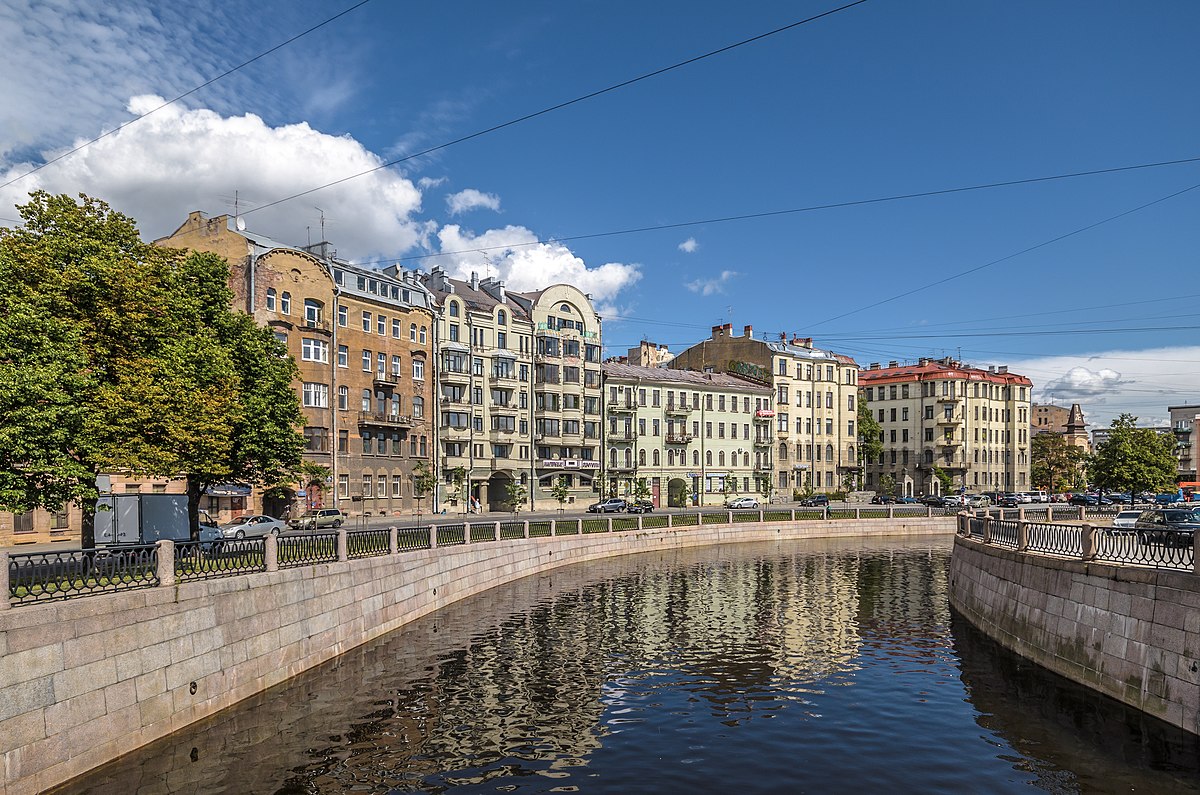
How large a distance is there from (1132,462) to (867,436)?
35434 mm

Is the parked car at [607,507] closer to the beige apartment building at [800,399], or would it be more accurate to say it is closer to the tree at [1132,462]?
the beige apartment building at [800,399]

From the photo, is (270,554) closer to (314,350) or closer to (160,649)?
(160,649)

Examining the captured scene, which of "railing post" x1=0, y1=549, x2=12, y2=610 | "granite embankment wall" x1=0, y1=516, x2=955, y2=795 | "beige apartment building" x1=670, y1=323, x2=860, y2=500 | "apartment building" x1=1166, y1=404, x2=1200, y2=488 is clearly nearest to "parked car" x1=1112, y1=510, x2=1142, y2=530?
"granite embankment wall" x1=0, y1=516, x2=955, y2=795

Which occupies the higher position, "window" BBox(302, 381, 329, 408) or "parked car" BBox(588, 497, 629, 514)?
"window" BBox(302, 381, 329, 408)

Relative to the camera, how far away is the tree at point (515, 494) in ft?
212

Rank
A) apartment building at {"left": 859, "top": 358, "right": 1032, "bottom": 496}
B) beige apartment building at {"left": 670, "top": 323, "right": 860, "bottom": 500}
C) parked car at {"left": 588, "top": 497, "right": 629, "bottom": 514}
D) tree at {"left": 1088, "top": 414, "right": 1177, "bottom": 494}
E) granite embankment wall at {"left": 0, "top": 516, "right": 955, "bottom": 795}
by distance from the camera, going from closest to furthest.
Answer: granite embankment wall at {"left": 0, "top": 516, "right": 955, "bottom": 795} → parked car at {"left": 588, "top": 497, "right": 629, "bottom": 514} → tree at {"left": 1088, "top": 414, "right": 1177, "bottom": 494} → beige apartment building at {"left": 670, "top": 323, "right": 860, "bottom": 500} → apartment building at {"left": 859, "top": 358, "right": 1032, "bottom": 496}

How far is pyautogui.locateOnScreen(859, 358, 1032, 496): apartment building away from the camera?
109 meters

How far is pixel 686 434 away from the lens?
87.4 meters

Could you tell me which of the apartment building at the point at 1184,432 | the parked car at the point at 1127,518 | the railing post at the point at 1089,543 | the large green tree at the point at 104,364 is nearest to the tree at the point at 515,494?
the large green tree at the point at 104,364

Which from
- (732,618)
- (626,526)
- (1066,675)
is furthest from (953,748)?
(626,526)

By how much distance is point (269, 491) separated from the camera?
5112 centimetres

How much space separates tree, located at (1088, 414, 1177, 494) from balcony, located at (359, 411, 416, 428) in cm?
6533

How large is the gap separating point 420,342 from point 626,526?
25.3m

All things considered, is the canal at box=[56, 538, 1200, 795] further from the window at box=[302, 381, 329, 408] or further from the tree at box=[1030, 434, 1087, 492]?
the tree at box=[1030, 434, 1087, 492]
